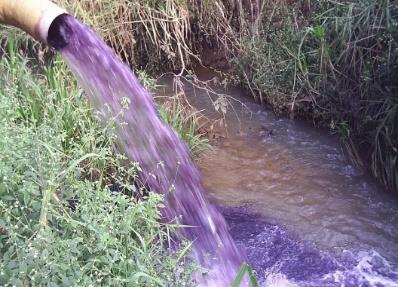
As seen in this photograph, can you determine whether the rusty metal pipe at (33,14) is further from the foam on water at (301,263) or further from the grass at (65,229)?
→ the foam on water at (301,263)

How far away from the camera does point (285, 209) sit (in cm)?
350

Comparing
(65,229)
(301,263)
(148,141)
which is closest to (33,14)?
(148,141)

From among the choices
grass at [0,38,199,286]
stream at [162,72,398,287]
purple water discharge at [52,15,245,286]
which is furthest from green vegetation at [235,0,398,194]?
grass at [0,38,199,286]

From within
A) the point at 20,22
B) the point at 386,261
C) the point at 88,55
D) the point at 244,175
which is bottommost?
the point at 386,261

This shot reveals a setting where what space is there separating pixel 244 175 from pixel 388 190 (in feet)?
3.12

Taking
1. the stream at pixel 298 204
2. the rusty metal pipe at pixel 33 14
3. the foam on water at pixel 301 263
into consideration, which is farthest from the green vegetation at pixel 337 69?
the rusty metal pipe at pixel 33 14

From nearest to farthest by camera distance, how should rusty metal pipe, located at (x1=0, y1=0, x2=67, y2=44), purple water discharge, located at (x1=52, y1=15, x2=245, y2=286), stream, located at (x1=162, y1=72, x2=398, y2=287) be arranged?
1. rusty metal pipe, located at (x1=0, y1=0, x2=67, y2=44)
2. purple water discharge, located at (x1=52, y1=15, x2=245, y2=286)
3. stream, located at (x1=162, y1=72, x2=398, y2=287)

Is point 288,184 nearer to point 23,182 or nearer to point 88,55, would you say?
point 88,55

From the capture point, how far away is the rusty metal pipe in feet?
8.87

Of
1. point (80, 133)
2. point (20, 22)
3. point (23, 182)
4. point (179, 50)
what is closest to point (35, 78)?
point (80, 133)

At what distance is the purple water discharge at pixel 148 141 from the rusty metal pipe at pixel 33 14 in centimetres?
16

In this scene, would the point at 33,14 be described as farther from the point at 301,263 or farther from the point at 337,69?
the point at 337,69

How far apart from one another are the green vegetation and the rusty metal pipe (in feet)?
6.46

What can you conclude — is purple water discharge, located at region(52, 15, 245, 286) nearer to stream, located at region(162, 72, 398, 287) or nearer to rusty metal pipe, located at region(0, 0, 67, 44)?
rusty metal pipe, located at region(0, 0, 67, 44)
